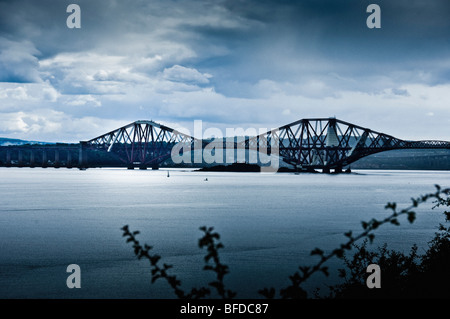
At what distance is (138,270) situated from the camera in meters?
16.0

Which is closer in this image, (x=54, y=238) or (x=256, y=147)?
(x=54, y=238)

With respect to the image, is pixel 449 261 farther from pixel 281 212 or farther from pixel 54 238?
pixel 281 212

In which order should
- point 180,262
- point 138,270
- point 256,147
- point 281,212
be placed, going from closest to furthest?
point 138,270
point 180,262
point 281,212
point 256,147

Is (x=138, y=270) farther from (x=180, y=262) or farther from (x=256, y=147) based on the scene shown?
(x=256, y=147)

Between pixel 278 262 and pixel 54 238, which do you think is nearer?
pixel 278 262

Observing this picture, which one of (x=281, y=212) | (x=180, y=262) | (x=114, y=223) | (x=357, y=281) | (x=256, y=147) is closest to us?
(x=357, y=281)

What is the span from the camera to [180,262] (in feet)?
57.3

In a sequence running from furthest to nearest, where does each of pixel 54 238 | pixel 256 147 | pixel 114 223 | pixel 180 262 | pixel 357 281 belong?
pixel 256 147, pixel 114 223, pixel 54 238, pixel 180 262, pixel 357 281

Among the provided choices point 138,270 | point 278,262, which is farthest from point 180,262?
point 278,262
